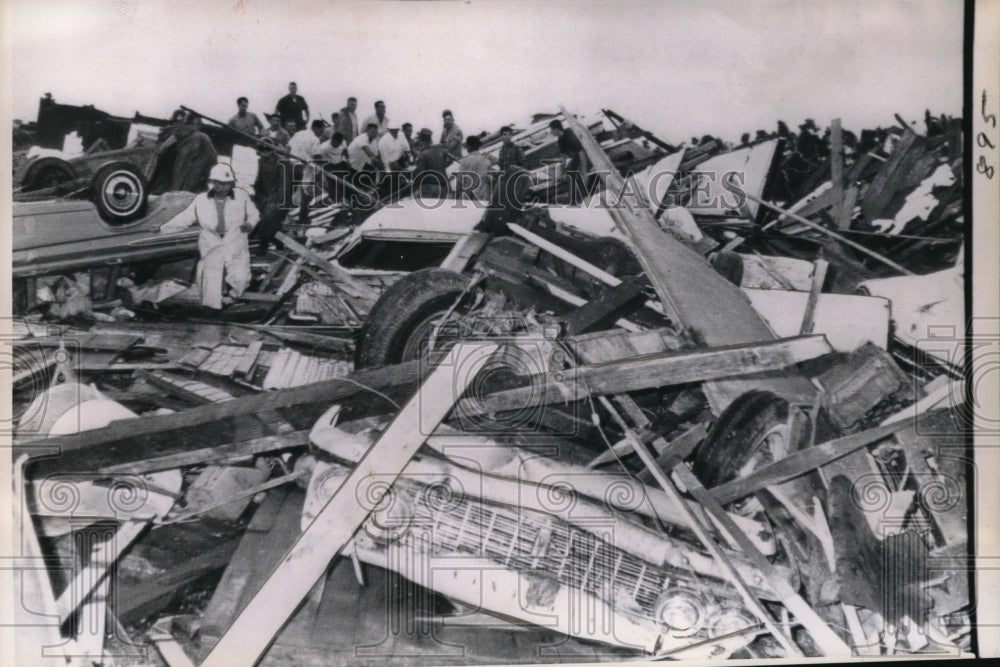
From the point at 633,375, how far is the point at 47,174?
8.00ft

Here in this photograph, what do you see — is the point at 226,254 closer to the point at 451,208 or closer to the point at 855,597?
the point at 451,208

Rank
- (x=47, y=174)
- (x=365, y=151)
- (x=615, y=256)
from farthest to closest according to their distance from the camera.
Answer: (x=615, y=256) → (x=365, y=151) → (x=47, y=174)

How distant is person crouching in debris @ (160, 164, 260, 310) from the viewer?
10.7 feet

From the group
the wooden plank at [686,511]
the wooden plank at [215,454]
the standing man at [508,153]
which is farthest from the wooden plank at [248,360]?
the wooden plank at [686,511]

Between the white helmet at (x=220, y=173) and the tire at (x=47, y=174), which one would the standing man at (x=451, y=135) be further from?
the tire at (x=47, y=174)

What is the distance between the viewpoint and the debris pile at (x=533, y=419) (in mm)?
3197

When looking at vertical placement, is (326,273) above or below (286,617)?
above

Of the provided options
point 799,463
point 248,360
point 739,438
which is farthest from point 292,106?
point 799,463

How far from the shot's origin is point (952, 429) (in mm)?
3486

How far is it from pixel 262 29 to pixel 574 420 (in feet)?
6.55

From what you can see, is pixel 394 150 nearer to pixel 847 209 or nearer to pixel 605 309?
pixel 605 309

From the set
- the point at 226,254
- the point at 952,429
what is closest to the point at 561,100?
the point at 226,254

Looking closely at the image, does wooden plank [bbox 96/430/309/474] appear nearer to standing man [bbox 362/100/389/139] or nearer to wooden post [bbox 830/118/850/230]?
standing man [bbox 362/100/389/139]

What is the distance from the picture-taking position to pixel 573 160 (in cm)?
335
